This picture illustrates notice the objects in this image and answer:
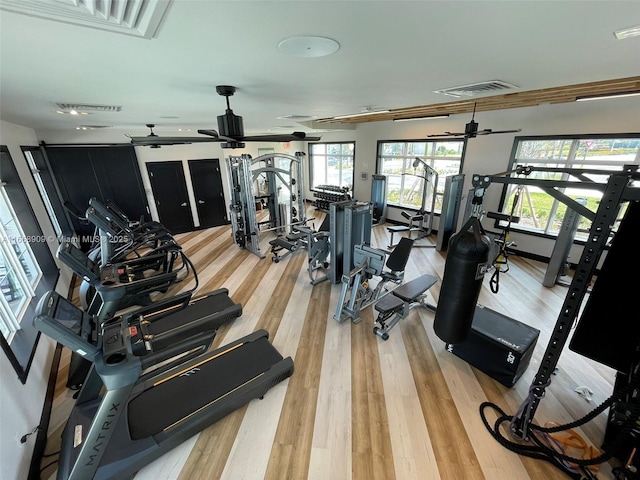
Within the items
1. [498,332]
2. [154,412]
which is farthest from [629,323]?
[154,412]

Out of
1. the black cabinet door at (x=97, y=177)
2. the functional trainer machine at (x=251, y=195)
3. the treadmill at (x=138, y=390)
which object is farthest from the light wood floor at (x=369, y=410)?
the black cabinet door at (x=97, y=177)

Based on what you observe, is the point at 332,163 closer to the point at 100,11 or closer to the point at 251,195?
the point at 251,195

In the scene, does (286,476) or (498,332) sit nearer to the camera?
(286,476)

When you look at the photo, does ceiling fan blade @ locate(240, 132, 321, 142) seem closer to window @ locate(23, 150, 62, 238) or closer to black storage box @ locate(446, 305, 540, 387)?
black storage box @ locate(446, 305, 540, 387)

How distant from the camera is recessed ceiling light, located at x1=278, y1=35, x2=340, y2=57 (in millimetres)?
1188

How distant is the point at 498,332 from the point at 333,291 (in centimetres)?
227

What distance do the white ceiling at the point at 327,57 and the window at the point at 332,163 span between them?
665 cm

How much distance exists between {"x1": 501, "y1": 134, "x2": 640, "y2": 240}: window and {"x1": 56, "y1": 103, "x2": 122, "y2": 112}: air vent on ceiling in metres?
5.99

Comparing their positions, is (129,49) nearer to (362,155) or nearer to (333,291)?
(333,291)

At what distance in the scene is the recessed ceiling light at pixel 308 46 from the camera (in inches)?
46.8

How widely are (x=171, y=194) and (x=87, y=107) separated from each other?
443cm

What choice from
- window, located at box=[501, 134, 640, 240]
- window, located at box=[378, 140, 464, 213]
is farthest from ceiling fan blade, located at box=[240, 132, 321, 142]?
window, located at box=[378, 140, 464, 213]

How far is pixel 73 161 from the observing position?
5676 millimetres

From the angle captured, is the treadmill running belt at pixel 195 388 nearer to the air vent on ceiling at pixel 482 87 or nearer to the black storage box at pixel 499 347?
the black storage box at pixel 499 347
